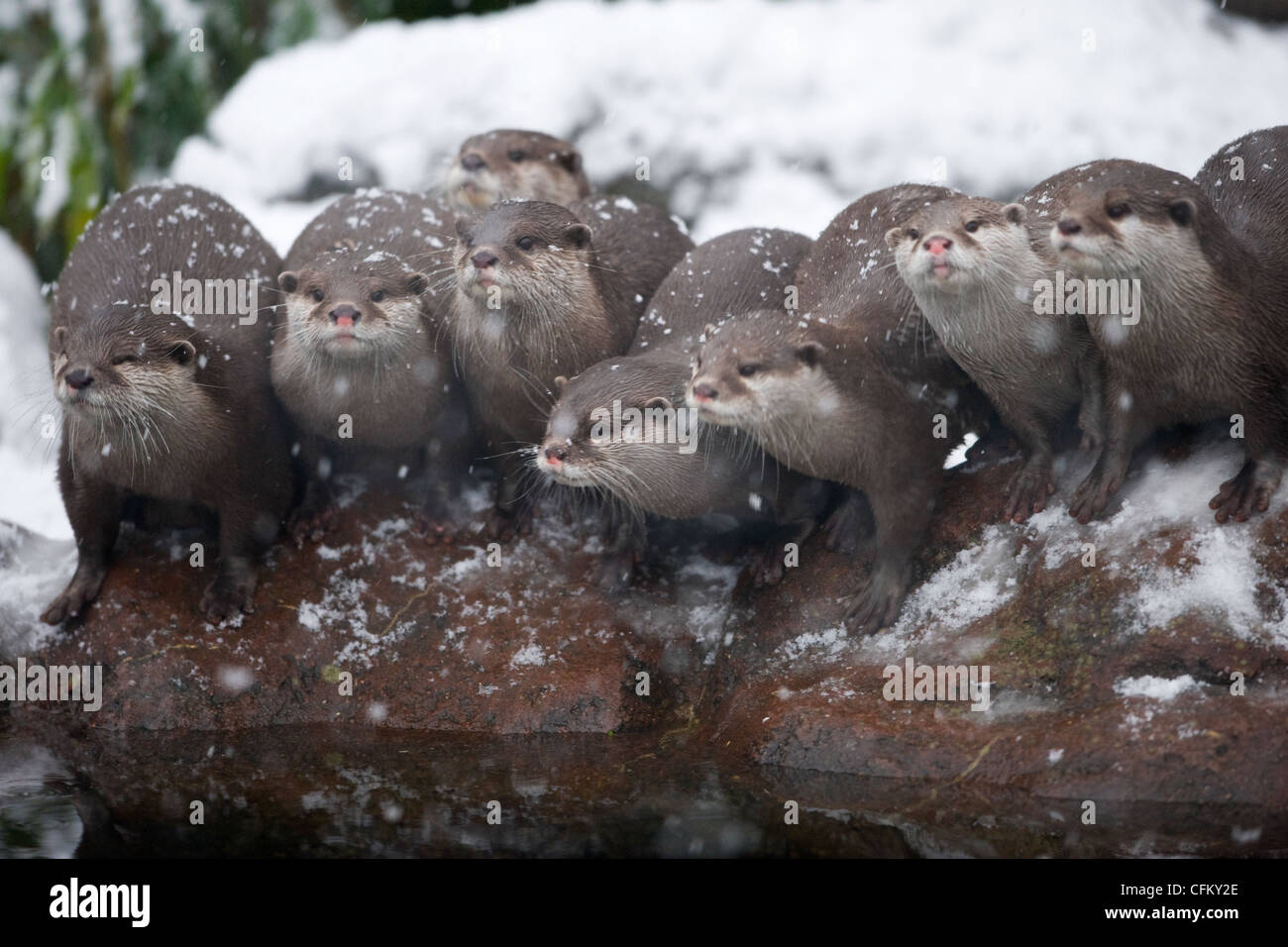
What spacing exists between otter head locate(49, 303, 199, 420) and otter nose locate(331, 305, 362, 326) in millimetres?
394

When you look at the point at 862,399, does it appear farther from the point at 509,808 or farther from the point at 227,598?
the point at 227,598

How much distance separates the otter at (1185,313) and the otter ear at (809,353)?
1.89 feet

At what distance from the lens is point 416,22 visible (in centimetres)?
741

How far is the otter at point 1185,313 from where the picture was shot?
2.99 meters

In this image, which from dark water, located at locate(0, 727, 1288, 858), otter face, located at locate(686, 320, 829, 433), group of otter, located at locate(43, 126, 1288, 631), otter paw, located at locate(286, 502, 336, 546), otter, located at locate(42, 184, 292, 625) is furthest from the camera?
otter paw, located at locate(286, 502, 336, 546)

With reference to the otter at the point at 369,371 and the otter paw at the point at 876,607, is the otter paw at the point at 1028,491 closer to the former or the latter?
the otter paw at the point at 876,607

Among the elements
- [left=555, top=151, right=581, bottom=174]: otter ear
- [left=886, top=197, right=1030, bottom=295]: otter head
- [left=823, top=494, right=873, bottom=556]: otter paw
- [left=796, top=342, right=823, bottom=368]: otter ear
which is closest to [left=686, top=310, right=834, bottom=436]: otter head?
[left=796, top=342, right=823, bottom=368]: otter ear

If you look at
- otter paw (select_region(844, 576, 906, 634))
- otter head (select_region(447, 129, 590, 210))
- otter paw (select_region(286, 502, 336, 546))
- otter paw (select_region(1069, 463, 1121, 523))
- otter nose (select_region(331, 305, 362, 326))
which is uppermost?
otter head (select_region(447, 129, 590, 210))

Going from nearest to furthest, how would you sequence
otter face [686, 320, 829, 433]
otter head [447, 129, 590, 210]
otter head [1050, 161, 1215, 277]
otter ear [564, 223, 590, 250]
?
1. otter head [1050, 161, 1215, 277]
2. otter face [686, 320, 829, 433]
3. otter ear [564, 223, 590, 250]
4. otter head [447, 129, 590, 210]

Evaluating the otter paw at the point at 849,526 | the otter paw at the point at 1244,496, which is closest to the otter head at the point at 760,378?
the otter paw at the point at 849,526

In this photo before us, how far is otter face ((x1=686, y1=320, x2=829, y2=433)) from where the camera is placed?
3.22m

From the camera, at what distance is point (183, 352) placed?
3732 millimetres

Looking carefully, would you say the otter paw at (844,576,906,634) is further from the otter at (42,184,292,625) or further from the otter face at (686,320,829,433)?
the otter at (42,184,292,625)
